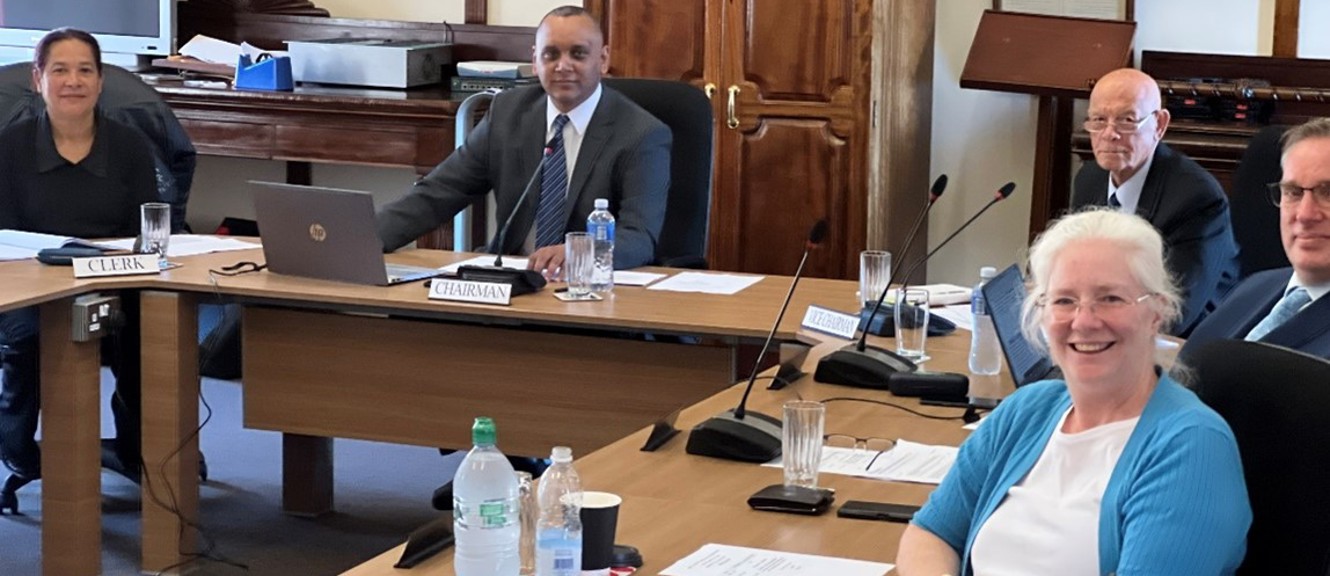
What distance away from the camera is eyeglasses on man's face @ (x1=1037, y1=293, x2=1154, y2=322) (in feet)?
6.15

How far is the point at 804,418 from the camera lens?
7.49ft

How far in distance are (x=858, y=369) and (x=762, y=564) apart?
1.00 meters

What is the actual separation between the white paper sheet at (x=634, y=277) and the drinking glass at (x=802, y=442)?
160 centimetres

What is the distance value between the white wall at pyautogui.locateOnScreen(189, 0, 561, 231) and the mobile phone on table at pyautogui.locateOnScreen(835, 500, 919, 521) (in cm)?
397

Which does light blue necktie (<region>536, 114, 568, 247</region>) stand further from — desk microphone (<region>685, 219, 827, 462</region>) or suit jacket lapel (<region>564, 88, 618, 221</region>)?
desk microphone (<region>685, 219, 827, 462</region>)

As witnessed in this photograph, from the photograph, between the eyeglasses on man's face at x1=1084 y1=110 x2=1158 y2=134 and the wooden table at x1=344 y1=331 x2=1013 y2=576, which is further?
the eyeglasses on man's face at x1=1084 y1=110 x2=1158 y2=134

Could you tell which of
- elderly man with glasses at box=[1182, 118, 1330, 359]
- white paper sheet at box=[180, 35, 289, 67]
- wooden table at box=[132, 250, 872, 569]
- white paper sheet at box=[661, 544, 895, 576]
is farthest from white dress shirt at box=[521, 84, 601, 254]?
white paper sheet at box=[661, 544, 895, 576]

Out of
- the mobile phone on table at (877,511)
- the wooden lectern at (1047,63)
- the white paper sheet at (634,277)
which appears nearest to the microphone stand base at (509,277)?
the white paper sheet at (634,277)

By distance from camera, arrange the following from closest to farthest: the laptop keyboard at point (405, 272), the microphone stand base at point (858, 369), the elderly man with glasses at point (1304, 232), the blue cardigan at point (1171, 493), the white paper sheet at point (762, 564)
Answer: the blue cardigan at point (1171, 493), the white paper sheet at point (762, 564), the elderly man with glasses at point (1304, 232), the microphone stand base at point (858, 369), the laptop keyboard at point (405, 272)

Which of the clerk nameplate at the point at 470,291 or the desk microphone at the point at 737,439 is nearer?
the desk microphone at the point at 737,439

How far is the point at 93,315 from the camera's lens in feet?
11.9

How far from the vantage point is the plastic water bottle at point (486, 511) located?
5.93 ft

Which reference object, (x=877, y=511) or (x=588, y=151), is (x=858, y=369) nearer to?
(x=877, y=511)

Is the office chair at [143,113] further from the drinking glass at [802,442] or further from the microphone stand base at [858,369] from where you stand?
the drinking glass at [802,442]
